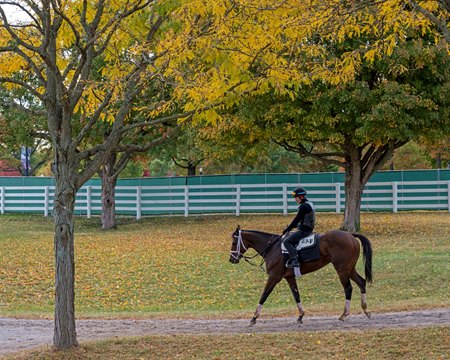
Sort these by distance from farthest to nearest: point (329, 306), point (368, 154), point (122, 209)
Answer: point (122, 209)
point (368, 154)
point (329, 306)

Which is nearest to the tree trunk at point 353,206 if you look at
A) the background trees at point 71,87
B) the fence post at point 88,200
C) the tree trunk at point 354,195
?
the tree trunk at point 354,195

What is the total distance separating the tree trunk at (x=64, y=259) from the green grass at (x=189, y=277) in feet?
15.1

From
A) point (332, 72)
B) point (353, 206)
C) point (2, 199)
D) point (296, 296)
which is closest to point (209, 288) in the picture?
point (296, 296)

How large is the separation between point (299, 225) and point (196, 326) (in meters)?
2.63

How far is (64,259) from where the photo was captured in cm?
1074

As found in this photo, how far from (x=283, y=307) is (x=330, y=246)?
362 cm

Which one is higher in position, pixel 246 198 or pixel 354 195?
pixel 354 195

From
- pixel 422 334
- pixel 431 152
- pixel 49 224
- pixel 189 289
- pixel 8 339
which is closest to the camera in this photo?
pixel 422 334

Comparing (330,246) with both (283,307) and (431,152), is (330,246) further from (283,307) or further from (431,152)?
(431,152)

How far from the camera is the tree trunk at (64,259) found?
35.2 feet

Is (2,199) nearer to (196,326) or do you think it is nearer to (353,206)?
(353,206)

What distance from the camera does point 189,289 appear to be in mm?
19109

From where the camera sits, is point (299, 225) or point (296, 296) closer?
point (299, 225)

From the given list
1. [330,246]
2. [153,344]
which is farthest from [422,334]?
[153,344]
